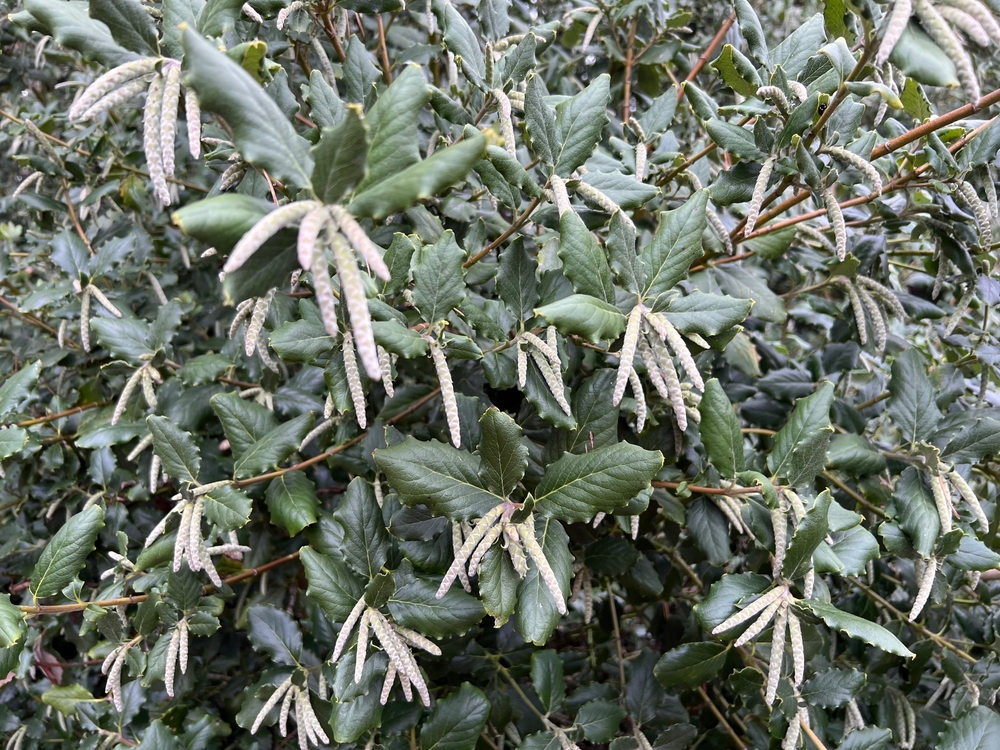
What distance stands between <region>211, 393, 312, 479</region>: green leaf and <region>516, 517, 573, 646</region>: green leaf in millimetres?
524

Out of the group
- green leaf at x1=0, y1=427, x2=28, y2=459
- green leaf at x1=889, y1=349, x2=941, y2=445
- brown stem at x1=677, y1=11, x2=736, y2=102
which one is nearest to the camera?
green leaf at x1=0, y1=427, x2=28, y2=459

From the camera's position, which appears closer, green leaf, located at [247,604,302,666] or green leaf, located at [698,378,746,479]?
green leaf, located at [698,378,746,479]

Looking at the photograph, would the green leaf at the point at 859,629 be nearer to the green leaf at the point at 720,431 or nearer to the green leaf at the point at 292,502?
the green leaf at the point at 720,431

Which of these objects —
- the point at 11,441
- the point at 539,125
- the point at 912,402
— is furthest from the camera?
the point at 912,402

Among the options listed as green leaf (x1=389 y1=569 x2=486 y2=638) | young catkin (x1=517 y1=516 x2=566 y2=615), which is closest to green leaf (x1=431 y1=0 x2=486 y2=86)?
young catkin (x1=517 y1=516 x2=566 y2=615)

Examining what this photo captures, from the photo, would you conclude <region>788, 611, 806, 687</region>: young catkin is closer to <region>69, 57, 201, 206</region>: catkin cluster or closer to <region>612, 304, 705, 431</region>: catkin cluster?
<region>612, 304, 705, 431</region>: catkin cluster

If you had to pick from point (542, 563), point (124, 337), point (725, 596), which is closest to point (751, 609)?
point (725, 596)

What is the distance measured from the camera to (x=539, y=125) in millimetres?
1091

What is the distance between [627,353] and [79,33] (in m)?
0.90

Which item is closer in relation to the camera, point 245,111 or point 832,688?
point 245,111

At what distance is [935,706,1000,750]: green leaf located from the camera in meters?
1.27

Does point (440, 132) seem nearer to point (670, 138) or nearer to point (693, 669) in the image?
point (670, 138)

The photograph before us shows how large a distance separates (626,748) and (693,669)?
11.4 inches

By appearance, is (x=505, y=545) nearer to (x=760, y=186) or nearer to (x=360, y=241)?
(x=360, y=241)
